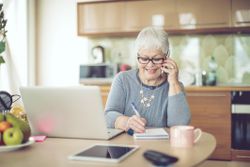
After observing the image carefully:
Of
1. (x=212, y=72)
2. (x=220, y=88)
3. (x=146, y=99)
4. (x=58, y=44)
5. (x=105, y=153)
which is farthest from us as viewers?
(x=58, y=44)

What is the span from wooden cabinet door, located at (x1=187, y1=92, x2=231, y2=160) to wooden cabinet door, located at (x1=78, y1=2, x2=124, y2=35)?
4.09ft

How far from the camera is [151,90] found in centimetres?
203

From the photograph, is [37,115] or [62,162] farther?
[37,115]

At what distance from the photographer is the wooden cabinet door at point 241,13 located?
12.5 ft

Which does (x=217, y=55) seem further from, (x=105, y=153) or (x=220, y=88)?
(x=105, y=153)

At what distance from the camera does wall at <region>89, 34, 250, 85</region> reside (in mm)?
4166

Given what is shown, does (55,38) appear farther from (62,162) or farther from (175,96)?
(62,162)

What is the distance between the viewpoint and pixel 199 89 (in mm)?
3666

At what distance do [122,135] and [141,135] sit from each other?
15 centimetres

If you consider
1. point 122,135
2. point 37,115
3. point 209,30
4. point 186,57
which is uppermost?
point 209,30

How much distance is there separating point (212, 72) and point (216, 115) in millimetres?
721

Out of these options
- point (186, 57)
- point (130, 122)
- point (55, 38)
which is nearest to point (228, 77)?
point (186, 57)

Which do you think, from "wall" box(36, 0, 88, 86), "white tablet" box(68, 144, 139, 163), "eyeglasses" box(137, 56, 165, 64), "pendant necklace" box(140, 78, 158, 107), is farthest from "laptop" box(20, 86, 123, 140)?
"wall" box(36, 0, 88, 86)

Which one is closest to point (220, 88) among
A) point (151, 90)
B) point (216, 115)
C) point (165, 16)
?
point (216, 115)
